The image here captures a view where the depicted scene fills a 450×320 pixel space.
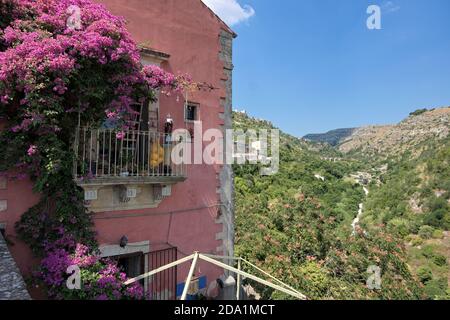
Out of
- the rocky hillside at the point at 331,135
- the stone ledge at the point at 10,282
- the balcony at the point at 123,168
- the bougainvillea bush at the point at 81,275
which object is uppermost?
the rocky hillside at the point at 331,135

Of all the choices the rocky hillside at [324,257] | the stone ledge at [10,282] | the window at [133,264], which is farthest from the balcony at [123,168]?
the rocky hillside at [324,257]

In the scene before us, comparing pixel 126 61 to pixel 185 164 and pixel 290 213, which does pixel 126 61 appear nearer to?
pixel 185 164

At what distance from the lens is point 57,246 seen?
17.5 feet

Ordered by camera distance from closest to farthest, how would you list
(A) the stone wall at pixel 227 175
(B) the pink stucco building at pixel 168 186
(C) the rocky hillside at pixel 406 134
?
(B) the pink stucco building at pixel 168 186, (A) the stone wall at pixel 227 175, (C) the rocky hillside at pixel 406 134

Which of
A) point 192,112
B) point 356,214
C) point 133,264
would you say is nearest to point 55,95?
point 192,112

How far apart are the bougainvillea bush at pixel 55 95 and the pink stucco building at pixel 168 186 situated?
341 mm

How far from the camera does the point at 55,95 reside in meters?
5.13

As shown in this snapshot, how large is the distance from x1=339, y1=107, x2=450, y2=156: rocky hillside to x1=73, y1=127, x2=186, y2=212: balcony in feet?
253

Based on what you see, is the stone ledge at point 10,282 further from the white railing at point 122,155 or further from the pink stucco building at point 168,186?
the white railing at point 122,155

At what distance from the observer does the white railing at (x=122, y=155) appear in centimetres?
571

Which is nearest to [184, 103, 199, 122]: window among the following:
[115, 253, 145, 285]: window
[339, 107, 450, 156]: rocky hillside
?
[115, 253, 145, 285]: window

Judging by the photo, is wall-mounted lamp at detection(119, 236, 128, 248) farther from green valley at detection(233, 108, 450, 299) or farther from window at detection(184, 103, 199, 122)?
green valley at detection(233, 108, 450, 299)

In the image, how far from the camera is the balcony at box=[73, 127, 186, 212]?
573 cm

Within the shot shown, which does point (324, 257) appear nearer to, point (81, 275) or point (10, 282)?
point (81, 275)
